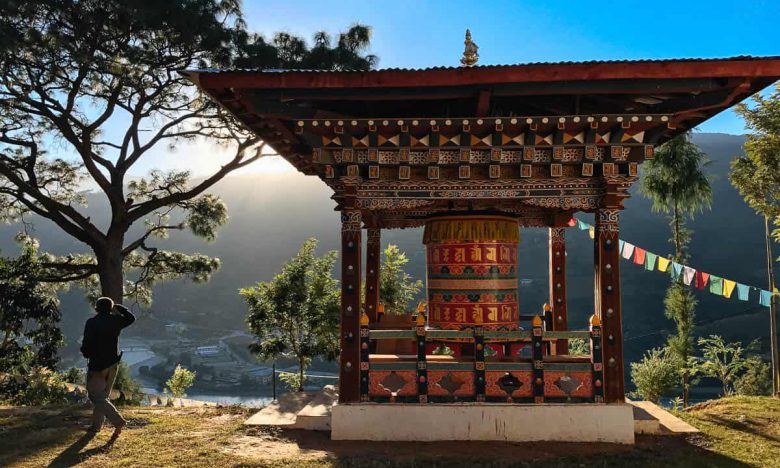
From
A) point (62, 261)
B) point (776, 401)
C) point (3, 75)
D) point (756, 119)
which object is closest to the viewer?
point (776, 401)

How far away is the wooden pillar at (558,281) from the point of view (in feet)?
29.7

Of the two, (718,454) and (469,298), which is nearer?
(718,454)

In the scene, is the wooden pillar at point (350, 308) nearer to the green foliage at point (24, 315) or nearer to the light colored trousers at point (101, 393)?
the light colored trousers at point (101, 393)

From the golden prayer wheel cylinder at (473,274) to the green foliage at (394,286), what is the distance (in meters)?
7.08

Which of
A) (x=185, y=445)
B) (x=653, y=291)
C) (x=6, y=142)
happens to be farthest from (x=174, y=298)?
(x=185, y=445)

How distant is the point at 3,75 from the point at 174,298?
278ft

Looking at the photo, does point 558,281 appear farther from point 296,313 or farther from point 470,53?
point 296,313

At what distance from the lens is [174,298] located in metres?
90.3

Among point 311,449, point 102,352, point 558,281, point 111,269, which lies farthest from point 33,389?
point 558,281

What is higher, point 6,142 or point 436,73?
point 6,142

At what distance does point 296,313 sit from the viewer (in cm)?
1329

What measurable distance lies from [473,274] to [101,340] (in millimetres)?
4744

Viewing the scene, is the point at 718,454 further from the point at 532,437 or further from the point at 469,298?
the point at 469,298

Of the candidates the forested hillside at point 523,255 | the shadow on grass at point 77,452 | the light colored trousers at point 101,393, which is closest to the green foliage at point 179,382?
the shadow on grass at point 77,452
